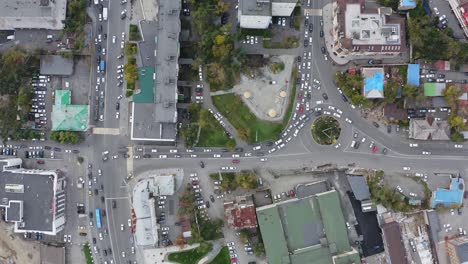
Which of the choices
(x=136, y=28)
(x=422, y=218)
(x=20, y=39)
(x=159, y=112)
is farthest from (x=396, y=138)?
(x=20, y=39)

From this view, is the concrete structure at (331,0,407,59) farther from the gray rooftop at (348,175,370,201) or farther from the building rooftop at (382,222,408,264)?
the building rooftop at (382,222,408,264)

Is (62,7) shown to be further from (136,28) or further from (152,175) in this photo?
(152,175)

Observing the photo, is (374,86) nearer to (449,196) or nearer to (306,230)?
(449,196)

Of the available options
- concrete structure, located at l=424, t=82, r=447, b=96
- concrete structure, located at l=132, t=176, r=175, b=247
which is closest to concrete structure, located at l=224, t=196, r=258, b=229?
concrete structure, located at l=132, t=176, r=175, b=247

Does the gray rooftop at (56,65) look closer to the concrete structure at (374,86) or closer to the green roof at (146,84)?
the green roof at (146,84)

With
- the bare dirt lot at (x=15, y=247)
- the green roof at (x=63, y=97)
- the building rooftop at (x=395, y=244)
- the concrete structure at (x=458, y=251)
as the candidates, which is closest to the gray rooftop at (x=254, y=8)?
the green roof at (x=63, y=97)

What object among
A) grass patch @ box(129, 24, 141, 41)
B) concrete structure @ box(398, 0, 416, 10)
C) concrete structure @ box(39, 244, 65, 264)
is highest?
concrete structure @ box(398, 0, 416, 10)

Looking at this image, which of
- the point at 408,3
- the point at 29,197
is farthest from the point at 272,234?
the point at 408,3
